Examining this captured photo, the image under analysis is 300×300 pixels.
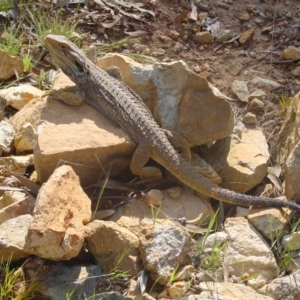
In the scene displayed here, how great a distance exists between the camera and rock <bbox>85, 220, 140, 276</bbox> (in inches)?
148

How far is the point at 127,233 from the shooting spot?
3854 mm

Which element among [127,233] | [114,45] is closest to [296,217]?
[127,233]

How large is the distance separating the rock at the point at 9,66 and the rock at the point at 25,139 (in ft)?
3.45

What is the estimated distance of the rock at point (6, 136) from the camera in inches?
183

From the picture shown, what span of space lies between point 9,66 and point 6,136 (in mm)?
1081

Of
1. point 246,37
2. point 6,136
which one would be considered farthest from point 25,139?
point 246,37

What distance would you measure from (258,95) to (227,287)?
8.04 ft

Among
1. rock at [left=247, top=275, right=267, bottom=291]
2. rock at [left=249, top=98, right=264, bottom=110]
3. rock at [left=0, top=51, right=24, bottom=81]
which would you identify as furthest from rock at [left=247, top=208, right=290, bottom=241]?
rock at [left=0, top=51, right=24, bottom=81]

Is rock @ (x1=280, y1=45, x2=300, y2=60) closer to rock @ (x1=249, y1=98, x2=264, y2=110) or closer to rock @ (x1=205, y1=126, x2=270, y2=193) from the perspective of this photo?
rock @ (x1=249, y1=98, x2=264, y2=110)

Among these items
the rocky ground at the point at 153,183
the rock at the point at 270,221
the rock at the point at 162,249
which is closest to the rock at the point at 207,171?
the rocky ground at the point at 153,183

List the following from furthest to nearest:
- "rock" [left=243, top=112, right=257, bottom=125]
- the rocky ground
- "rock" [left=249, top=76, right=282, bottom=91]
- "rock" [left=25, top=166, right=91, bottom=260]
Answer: "rock" [left=249, top=76, right=282, bottom=91], "rock" [left=243, top=112, right=257, bottom=125], the rocky ground, "rock" [left=25, top=166, right=91, bottom=260]

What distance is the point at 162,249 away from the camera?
3805 millimetres

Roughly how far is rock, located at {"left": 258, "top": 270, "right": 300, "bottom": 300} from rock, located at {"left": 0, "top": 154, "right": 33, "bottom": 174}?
187 centimetres

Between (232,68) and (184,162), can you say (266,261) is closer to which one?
(184,162)
